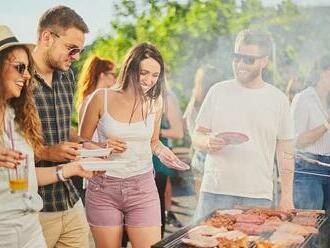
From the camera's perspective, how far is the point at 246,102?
2.71 meters

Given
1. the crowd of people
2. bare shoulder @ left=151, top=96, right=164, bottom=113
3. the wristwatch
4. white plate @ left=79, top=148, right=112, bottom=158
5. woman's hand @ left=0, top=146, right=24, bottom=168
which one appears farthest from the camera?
bare shoulder @ left=151, top=96, right=164, bottom=113

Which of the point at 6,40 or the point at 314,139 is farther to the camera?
the point at 314,139

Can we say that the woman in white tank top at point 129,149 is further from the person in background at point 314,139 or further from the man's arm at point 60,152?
the person in background at point 314,139

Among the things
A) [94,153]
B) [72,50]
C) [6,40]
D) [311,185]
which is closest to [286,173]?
[311,185]

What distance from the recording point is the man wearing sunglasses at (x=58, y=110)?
2.36 m

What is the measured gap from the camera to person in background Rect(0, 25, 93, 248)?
2.06m

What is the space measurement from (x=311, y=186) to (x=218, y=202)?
1.45ft

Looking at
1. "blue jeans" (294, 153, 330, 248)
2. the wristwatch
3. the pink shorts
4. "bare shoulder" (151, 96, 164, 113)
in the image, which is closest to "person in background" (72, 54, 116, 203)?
the pink shorts

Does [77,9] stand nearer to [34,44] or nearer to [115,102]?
[34,44]

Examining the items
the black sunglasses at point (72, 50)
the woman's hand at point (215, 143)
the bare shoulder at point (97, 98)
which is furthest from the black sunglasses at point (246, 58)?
the black sunglasses at point (72, 50)

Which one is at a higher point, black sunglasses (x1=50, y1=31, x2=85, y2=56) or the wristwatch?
black sunglasses (x1=50, y1=31, x2=85, y2=56)

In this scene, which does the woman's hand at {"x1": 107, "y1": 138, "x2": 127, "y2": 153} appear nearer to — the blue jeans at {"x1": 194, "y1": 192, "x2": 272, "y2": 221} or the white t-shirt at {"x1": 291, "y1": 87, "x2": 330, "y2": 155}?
Result: the blue jeans at {"x1": 194, "y1": 192, "x2": 272, "y2": 221}

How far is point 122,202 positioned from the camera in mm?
2568

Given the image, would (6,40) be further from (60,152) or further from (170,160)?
(170,160)
